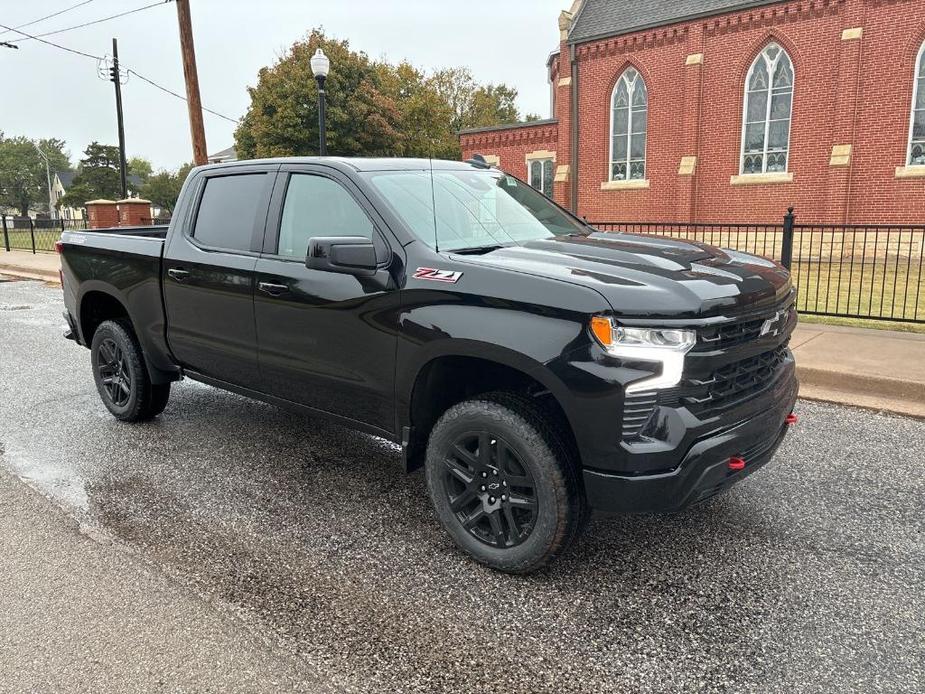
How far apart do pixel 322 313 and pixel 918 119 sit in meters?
20.4

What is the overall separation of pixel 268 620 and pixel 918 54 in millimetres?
21642

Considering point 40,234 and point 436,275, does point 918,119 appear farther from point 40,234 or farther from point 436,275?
point 40,234

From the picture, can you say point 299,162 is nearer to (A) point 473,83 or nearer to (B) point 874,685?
(B) point 874,685

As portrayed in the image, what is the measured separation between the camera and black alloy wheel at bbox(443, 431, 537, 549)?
10.5 feet

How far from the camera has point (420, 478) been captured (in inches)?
179

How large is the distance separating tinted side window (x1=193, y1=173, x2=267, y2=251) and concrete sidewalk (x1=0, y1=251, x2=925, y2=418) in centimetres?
493

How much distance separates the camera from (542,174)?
26.5 metres

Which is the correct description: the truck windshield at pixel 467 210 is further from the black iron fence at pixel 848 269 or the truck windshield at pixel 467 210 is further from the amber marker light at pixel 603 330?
the black iron fence at pixel 848 269

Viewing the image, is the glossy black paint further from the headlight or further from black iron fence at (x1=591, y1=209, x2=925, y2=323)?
black iron fence at (x1=591, y1=209, x2=925, y2=323)

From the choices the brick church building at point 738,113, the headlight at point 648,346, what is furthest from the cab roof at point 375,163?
the brick church building at point 738,113

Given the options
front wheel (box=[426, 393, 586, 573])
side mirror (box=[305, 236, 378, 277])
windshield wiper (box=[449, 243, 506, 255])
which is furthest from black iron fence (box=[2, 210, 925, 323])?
front wheel (box=[426, 393, 586, 573])

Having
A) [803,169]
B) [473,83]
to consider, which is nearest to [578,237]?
[803,169]

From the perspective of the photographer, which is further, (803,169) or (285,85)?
(285,85)

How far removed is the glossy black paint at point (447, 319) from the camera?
9.43 ft
